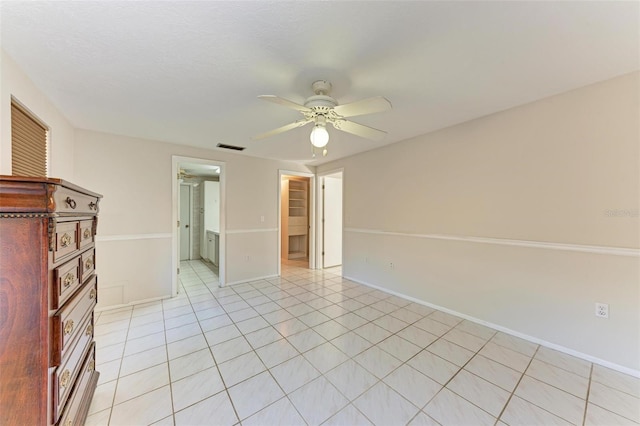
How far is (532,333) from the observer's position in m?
2.32

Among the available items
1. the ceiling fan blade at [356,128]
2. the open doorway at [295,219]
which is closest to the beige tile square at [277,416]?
the ceiling fan blade at [356,128]

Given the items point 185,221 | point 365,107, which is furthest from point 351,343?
point 185,221

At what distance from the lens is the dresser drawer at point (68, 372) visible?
3.32ft

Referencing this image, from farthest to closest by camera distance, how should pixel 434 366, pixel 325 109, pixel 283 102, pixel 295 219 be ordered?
pixel 295 219 < pixel 434 366 < pixel 325 109 < pixel 283 102

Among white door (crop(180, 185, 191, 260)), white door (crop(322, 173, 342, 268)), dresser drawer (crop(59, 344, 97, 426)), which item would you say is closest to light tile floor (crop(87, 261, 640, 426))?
dresser drawer (crop(59, 344, 97, 426))

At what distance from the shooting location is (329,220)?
5.40 meters

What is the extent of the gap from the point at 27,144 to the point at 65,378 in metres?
1.90

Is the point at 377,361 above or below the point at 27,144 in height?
below

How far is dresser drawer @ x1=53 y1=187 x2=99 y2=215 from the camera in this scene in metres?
1.01

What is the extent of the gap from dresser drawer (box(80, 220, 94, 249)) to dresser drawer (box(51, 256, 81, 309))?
12 cm

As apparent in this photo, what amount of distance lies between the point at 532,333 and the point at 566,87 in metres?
2.30

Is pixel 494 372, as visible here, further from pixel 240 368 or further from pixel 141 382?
pixel 141 382

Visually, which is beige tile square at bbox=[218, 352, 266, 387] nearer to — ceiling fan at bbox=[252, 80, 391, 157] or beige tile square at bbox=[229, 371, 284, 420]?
beige tile square at bbox=[229, 371, 284, 420]

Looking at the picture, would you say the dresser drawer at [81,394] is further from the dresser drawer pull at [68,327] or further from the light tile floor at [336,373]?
the dresser drawer pull at [68,327]
